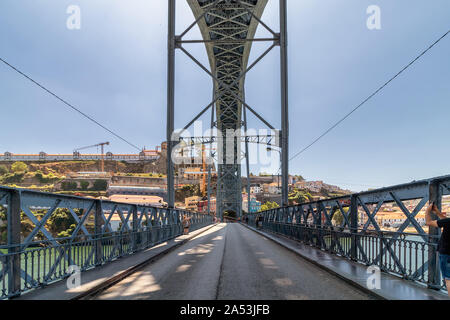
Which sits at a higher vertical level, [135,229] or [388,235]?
[388,235]

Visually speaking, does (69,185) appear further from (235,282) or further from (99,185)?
(235,282)

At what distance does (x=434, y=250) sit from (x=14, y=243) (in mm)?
6872

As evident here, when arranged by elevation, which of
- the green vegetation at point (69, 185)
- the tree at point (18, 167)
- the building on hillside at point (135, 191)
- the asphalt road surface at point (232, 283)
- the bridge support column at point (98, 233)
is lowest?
the building on hillside at point (135, 191)

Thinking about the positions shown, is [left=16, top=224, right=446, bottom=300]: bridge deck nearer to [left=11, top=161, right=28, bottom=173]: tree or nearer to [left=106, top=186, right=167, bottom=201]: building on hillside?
[left=106, top=186, right=167, bottom=201]: building on hillside

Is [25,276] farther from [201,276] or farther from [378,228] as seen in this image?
[378,228]

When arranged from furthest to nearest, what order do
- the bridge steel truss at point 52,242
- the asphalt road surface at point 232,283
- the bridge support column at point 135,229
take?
the bridge support column at point 135,229 < the asphalt road surface at point 232,283 < the bridge steel truss at point 52,242

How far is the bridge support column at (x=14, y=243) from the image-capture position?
4801 mm

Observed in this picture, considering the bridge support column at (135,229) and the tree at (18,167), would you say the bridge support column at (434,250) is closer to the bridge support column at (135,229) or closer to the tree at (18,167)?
the bridge support column at (135,229)

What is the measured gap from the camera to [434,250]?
16.8 ft

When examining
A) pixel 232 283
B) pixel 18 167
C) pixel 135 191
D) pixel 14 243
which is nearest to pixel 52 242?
pixel 14 243

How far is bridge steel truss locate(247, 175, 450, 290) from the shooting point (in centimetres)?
519

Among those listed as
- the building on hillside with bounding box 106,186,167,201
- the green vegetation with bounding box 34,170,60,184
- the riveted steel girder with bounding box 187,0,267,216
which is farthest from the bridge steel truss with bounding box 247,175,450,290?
the green vegetation with bounding box 34,170,60,184

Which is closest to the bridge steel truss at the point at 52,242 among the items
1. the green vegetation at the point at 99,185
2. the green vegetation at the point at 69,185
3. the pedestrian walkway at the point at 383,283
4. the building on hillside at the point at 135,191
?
the pedestrian walkway at the point at 383,283

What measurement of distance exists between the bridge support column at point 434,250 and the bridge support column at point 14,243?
22.1 feet
